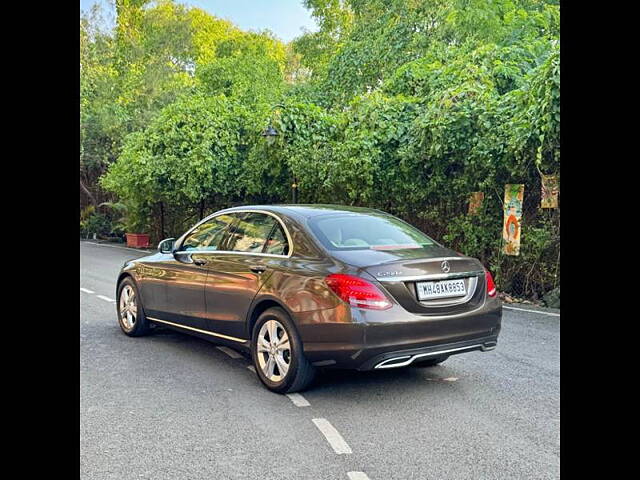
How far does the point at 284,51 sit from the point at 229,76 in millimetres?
21413

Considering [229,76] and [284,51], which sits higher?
[284,51]

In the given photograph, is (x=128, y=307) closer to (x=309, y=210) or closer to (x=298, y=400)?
(x=309, y=210)

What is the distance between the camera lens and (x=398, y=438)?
436 cm

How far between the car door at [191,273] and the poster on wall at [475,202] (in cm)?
669

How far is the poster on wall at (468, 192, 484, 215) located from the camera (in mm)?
12094

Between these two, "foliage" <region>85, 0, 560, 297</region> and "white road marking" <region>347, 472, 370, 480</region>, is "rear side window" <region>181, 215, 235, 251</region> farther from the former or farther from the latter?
"foliage" <region>85, 0, 560, 297</region>

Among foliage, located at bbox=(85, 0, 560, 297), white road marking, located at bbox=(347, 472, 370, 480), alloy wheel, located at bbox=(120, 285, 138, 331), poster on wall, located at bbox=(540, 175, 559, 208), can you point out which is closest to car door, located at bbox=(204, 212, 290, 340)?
alloy wheel, located at bbox=(120, 285, 138, 331)

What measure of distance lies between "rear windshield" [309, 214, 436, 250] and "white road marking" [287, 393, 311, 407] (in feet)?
4.12

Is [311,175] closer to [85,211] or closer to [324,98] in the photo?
[324,98]

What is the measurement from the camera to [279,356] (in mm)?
5430

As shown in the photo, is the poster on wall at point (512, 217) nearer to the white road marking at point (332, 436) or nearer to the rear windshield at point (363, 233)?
the rear windshield at point (363, 233)

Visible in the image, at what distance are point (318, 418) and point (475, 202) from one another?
27.1ft
